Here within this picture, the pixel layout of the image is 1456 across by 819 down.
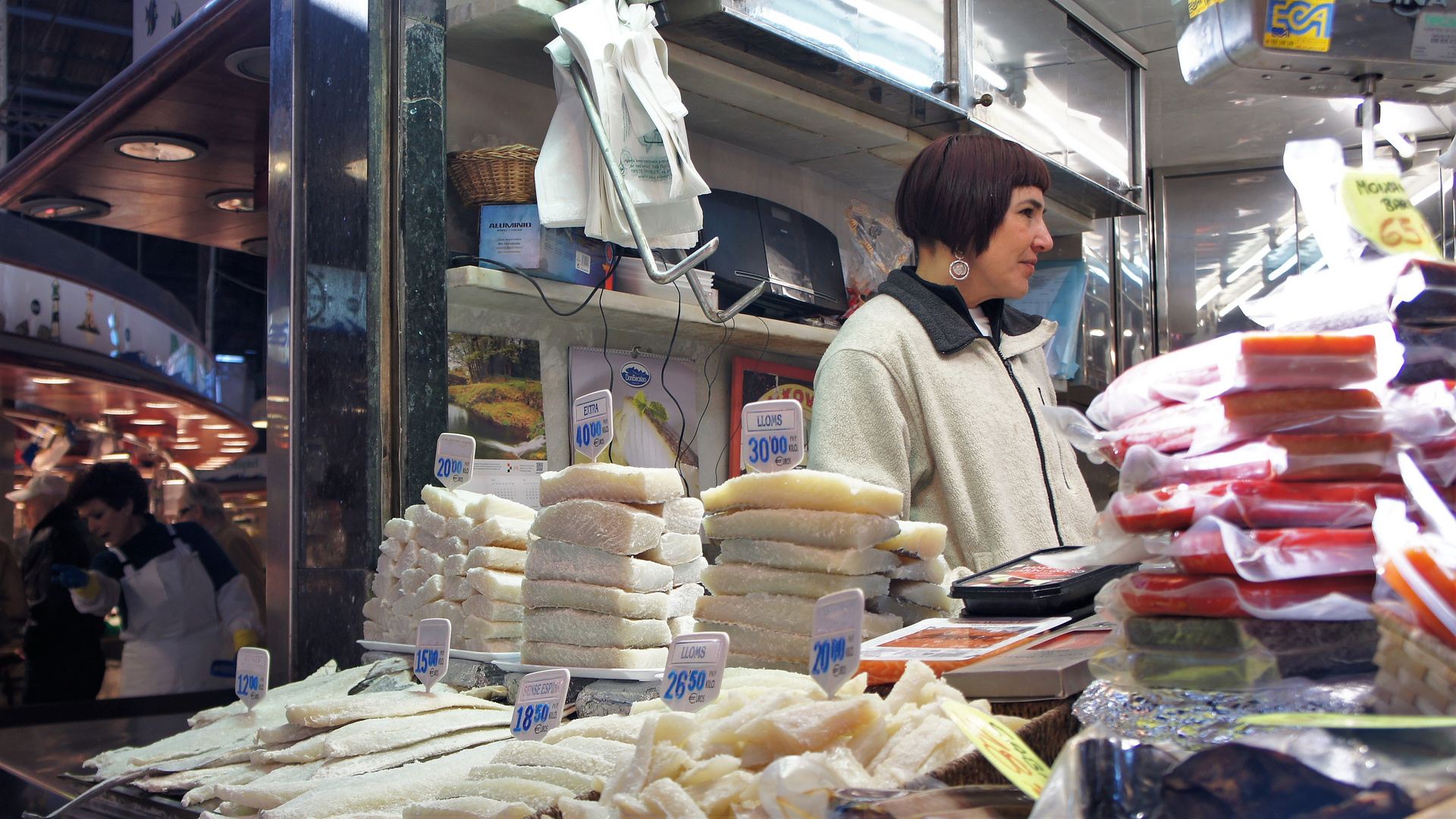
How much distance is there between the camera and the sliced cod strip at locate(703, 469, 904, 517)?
1.27 m

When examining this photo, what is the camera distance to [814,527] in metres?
1.27

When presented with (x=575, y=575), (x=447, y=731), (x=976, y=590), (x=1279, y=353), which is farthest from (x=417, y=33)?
(x=1279, y=353)

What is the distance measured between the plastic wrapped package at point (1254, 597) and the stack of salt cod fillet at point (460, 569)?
1211 millimetres

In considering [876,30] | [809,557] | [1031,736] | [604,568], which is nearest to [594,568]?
[604,568]

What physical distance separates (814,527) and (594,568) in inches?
15.3

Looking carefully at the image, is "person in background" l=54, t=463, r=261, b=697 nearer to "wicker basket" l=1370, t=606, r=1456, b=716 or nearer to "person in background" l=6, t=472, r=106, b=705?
"person in background" l=6, t=472, r=106, b=705

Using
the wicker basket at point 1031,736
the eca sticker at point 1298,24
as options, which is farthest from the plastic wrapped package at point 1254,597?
the eca sticker at point 1298,24

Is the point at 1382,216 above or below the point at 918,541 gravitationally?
above

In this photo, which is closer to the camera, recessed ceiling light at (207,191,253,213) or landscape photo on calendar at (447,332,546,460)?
landscape photo on calendar at (447,332,546,460)

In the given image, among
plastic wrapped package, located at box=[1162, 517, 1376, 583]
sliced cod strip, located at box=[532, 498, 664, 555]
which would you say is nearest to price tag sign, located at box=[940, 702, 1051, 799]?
plastic wrapped package, located at box=[1162, 517, 1376, 583]

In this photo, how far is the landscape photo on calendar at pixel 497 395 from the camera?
2660 mm

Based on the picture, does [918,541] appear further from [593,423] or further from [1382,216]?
[1382,216]

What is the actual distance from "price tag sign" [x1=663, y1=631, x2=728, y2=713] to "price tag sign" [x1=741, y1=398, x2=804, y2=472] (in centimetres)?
34

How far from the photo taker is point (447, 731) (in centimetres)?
142
